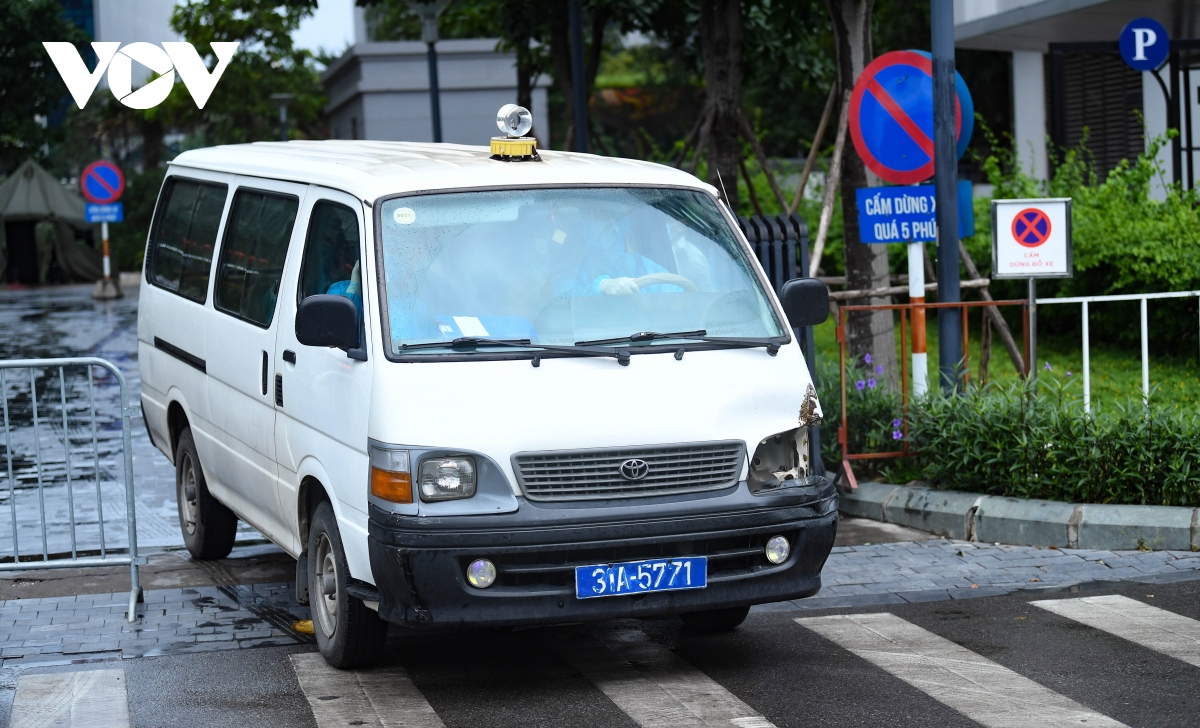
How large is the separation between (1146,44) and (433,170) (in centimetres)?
1080

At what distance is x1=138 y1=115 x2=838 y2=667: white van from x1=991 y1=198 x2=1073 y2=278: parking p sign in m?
2.64

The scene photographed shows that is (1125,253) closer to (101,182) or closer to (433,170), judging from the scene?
(433,170)

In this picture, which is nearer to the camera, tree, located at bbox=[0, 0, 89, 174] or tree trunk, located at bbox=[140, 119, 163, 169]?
tree, located at bbox=[0, 0, 89, 174]

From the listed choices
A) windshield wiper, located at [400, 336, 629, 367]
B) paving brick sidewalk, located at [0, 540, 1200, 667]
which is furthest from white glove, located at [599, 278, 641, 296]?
paving brick sidewalk, located at [0, 540, 1200, 667]

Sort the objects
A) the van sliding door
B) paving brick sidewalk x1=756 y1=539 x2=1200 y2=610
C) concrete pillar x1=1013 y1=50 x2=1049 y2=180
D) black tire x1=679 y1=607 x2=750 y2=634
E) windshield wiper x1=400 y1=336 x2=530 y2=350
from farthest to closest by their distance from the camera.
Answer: concrete pillar x1=1013 y1=50 x2=1049 y2=180 → paving brick sidewalk x1=756 y1=539 x2=1200 y2=610 → the van sliding door → black tire x1=679 y1=607 x2=750 y2=634 → windshield wiper x1=400 y1=336 x2=530 y2=350

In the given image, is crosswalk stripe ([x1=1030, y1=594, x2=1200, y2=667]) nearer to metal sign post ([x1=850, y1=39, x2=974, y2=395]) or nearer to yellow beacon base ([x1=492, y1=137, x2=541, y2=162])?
metal sign post ([x1=850, y1=39, x2=974, y2=395])

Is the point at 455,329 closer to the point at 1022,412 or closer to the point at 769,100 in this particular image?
the point at 1022,412

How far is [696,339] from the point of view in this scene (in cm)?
593

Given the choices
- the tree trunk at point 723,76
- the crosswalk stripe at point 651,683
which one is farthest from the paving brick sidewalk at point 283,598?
the tree trunk at point 723,76

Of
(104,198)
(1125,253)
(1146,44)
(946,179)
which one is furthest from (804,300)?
(104,198)

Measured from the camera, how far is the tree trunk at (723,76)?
1524 cm

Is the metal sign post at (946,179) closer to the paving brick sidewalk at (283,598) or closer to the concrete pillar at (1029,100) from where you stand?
the paving brick sidewalk at (283,598)

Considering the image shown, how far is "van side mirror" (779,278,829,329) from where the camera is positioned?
647 centimetres

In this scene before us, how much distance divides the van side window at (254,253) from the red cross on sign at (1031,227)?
4.17 m
